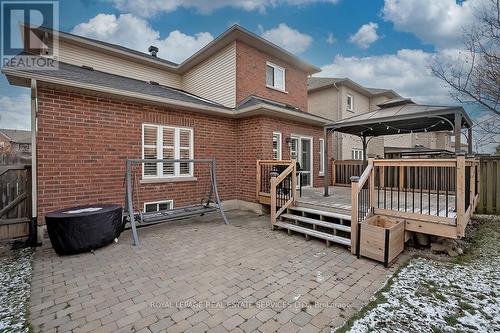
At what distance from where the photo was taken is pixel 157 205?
22.5 ft

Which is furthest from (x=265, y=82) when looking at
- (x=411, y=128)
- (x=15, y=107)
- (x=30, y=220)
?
(x=15, y=107)

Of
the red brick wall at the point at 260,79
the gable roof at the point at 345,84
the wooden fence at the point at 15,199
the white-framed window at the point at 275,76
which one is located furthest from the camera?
the gable roof at the point at 345,84

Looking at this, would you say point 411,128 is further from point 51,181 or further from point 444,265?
point 51,181

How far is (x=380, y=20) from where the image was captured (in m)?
11.3

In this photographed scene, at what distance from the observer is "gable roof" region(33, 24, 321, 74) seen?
8586 mm

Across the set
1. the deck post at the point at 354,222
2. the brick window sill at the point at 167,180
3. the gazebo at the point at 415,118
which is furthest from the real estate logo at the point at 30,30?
the gazebo at the point at 415,118

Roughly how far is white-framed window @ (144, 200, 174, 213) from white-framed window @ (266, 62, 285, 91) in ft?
21.4

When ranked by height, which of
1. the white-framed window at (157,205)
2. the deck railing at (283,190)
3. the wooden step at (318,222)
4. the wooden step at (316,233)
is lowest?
the wooden step at (316,233)

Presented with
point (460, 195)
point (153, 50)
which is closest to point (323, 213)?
point (460, 195)

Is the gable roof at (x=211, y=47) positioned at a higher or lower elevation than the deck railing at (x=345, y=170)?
higher

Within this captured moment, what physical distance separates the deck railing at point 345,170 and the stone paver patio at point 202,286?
6.09 metres

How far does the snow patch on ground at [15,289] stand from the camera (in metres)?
2.43

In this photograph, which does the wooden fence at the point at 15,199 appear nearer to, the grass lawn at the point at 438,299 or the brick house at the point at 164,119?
the brick house at the point at 164,119

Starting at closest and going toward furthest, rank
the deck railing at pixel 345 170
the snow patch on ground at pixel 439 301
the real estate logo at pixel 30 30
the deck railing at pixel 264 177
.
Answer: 1. the snow patch on ground at pixel 439 301
2. the real estate logo at pixel 30 30
3. the deck railing at pixel 264 177
4. the deck railing at pixel 345 170
